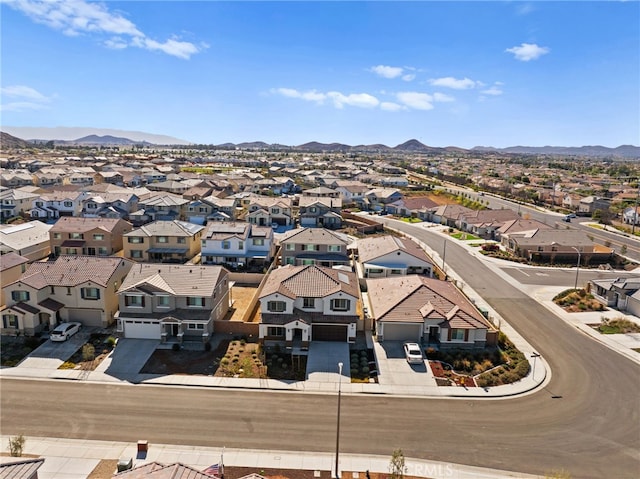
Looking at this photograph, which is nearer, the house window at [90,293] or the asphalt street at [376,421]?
the asphalt street at [376,421]

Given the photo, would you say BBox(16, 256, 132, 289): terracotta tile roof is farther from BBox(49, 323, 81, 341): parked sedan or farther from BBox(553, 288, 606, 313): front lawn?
BBox(553, 288, 606, 313): front lawn

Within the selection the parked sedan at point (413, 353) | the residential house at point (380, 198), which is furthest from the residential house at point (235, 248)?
the residential house at point (380, 198)

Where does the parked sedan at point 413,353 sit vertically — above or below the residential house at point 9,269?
below

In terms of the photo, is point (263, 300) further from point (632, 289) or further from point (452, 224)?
point (452, 224)

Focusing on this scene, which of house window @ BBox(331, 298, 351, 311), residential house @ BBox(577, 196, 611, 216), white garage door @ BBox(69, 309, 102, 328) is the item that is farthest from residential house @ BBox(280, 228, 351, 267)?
residential house @ BBox(577, 196, 611, 216)

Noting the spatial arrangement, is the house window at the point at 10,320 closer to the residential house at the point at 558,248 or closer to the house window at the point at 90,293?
the house window at the point at 90,293

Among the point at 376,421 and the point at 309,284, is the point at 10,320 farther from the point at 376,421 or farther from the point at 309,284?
the point at 376,421

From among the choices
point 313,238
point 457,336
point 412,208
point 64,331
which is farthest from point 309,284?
point 412,208
